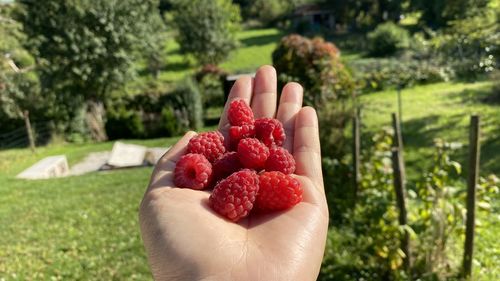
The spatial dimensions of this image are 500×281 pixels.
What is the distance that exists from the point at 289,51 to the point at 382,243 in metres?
5.43

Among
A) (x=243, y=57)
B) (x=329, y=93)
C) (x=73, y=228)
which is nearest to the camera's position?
(x=73, y=228)

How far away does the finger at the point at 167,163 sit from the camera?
2.45 m

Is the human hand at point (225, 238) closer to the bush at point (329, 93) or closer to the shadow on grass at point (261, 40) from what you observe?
the bush at point (329, 93)

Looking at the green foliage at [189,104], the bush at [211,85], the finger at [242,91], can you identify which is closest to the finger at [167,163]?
the finger at [242,91]

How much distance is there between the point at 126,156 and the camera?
1109 centimetres

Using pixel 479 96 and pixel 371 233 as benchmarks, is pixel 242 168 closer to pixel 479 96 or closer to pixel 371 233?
pixel 371 233

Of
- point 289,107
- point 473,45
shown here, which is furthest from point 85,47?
point 289,107

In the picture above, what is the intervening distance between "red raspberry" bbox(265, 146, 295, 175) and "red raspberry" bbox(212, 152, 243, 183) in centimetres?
16

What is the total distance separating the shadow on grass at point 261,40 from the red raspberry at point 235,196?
37462 millimetres

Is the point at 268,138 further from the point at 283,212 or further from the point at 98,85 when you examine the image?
the point at 98,85

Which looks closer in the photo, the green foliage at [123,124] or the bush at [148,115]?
the bush at [148,115]

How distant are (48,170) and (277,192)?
8874 millimetres

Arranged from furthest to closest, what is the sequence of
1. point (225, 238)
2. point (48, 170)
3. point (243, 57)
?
point (243, 57) < point (48, 170) < point (225, 238)

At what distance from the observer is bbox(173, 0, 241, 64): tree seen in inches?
1029
